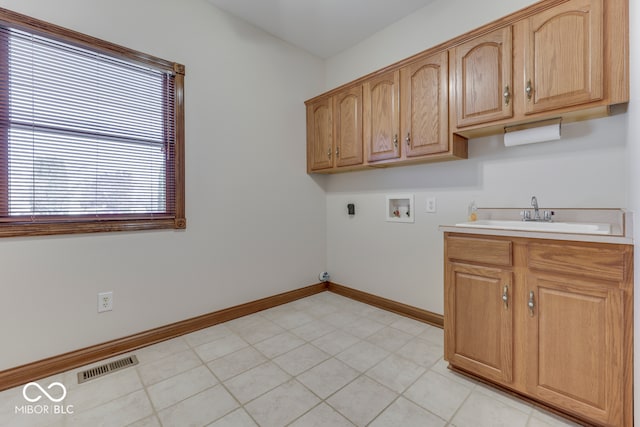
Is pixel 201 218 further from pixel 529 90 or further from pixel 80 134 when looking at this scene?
pixel 529 90

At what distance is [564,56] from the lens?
1.53 meters

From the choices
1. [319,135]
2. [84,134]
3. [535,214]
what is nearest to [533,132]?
[535,214]

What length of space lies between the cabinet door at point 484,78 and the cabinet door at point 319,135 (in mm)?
1280

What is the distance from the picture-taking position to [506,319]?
1.49 m

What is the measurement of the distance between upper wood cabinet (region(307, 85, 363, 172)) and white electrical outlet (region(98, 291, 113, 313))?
2086 mm

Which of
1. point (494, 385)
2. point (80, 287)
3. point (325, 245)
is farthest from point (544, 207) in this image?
point (80, 287)

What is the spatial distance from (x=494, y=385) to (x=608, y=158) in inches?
57.0

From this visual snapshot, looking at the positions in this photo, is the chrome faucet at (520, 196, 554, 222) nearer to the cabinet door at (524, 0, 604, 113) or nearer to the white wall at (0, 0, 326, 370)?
the cabinet door at (524, 0, 604, 113)

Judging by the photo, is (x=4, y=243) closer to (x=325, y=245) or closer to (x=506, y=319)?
(x=325, y=245)

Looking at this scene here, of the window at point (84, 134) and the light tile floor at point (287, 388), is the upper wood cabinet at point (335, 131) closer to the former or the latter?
the window at point (84, 134)

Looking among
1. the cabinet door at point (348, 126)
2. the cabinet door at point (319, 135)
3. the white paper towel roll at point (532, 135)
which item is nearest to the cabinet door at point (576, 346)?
the white paper towel roll at point (532, 135)

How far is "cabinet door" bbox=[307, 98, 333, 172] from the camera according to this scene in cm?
293

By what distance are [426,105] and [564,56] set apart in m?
0.80

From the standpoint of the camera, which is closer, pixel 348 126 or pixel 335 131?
pixel 348 126
